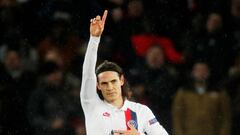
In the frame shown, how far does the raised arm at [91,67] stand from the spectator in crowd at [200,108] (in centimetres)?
263

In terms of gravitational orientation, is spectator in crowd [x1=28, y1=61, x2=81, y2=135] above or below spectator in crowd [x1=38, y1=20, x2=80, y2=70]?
below

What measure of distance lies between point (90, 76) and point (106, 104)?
39 cm

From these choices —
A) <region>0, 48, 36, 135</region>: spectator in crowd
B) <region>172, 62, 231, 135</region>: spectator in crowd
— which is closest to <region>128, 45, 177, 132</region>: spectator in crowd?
<region>172, 62, 231, 135</region>: spectator in crowd

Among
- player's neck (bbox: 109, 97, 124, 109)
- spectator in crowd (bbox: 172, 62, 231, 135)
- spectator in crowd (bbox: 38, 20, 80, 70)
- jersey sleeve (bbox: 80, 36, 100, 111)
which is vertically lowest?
spectator in crowd (bbox: 172, 62, 231, 135)

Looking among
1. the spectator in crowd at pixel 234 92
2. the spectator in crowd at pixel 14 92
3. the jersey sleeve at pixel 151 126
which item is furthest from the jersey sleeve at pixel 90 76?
the spectator in crowd at pixel 234 92

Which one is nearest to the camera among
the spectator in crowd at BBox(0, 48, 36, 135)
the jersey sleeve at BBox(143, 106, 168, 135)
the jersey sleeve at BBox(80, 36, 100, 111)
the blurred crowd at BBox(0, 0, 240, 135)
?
the jersey sleeve at BBox(80, 36, 100, 111)

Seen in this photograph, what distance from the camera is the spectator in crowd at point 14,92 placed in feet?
32.0

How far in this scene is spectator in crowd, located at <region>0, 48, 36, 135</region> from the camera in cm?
975

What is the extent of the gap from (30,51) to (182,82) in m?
1.98

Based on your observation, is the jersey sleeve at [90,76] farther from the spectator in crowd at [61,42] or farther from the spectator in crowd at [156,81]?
the spectator in crowd at [61,42]

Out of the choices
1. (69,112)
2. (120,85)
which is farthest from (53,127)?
(120,85)

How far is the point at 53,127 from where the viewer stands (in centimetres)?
1012

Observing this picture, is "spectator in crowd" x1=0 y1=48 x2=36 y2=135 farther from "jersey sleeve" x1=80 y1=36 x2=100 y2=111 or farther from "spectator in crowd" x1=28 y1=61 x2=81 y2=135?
"jersey sleeve" x1=80 y1=36 x2=100 y2=111

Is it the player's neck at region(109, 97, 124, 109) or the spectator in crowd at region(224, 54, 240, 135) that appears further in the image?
the spectator in crowd at region(224, 54, 240, 135)
